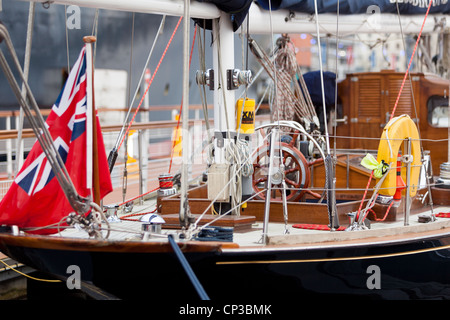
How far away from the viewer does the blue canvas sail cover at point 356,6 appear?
26.3 ft

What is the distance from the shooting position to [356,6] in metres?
8.98

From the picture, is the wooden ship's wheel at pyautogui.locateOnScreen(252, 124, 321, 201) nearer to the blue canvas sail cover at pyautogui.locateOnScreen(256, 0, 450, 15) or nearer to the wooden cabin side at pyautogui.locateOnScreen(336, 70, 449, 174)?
the blue canvas sail cover at pyautogui.locateOnScreen(256, 0, 450, 15)

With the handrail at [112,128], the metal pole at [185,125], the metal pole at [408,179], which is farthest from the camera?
the handrail at [112,128]

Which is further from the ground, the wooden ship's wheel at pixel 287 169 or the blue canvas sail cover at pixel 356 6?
the blue canvas sail cover at pixel 356 6

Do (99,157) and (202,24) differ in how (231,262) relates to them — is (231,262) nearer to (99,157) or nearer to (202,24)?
(99,157)

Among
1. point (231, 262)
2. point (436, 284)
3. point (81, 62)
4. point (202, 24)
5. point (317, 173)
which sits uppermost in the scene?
point (202, 24)

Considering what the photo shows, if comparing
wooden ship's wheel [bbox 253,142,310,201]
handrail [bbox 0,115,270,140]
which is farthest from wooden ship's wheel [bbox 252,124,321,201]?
handrail [bbox 0,115,270,140]

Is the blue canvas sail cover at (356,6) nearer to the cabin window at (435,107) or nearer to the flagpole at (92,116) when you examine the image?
the cabin window at (435,107)

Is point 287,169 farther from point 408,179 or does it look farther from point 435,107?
point 435,107

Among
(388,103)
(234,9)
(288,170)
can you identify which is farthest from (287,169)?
(388,103)

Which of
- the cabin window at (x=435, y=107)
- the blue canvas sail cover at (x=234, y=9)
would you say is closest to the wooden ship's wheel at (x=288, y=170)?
the blue canvas sail cover at (x=234, y=9)

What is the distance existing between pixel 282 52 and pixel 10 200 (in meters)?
4.51

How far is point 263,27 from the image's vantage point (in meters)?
7.90
